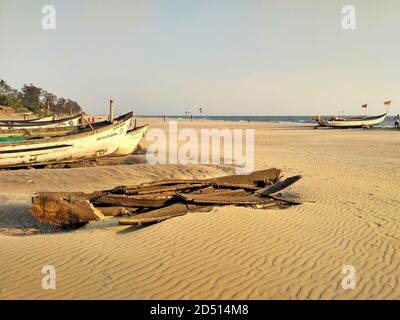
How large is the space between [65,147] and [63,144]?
6.9 inches

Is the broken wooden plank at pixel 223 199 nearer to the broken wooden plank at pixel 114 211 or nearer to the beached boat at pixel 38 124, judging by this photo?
the broken wooden plank at pixel 114 211

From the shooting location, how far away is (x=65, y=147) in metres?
15.1

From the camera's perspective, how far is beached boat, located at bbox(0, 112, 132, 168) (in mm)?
13945

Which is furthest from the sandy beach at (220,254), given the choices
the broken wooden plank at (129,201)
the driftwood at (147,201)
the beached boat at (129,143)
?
the beached boat at (129,143)

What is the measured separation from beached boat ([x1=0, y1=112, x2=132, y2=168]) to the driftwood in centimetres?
772

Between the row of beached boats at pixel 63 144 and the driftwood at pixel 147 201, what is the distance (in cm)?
773

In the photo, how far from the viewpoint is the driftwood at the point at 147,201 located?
22.9ft

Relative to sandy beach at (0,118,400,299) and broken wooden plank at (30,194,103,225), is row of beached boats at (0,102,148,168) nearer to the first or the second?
sandy beach at (0,118,400,299)
